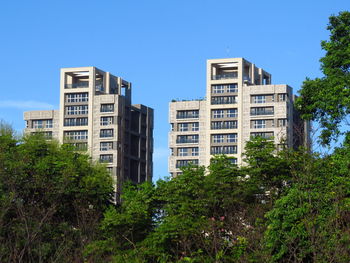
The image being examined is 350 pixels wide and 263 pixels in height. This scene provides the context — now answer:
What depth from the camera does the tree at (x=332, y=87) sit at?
118ft

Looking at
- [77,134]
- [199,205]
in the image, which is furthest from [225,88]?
[199,205]

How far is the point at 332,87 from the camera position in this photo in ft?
120

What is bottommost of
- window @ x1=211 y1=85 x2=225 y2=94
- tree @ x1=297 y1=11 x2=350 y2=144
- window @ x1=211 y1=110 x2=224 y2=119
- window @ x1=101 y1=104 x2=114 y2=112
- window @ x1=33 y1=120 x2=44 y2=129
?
tree @ x1=297 y1=11 x2=350 y2=144

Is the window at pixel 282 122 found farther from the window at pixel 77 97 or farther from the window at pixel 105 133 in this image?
the window at pixel 77 97

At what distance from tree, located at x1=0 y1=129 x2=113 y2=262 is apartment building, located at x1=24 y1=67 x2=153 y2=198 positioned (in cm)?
5135

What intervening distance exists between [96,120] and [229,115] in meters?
17.2

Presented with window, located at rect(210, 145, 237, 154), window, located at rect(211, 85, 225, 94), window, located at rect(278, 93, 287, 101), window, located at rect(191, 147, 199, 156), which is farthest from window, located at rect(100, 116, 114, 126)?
window, located at rect(278, 93, 287, 101)

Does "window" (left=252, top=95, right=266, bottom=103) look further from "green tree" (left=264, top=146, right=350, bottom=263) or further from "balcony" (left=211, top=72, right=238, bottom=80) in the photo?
"green tree" (left=264, top=146, right=350, bottom=263)

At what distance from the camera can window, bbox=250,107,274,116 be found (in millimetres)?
99125

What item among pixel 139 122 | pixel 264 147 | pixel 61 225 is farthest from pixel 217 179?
pixel 139 122

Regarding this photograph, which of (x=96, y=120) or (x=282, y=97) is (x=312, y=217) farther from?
(x=96, y=120)

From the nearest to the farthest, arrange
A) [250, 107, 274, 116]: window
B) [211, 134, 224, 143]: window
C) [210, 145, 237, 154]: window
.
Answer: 1. [250, 107, 274, 116]: window
2. [210, 145, 237, 154]: window
3. [211, 134, 224, 143]: window

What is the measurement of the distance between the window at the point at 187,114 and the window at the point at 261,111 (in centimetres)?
807

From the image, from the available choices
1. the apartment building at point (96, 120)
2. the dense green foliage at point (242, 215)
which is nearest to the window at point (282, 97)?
the apartment building at point (96, 120)
